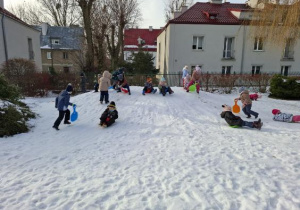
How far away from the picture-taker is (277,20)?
944 cm

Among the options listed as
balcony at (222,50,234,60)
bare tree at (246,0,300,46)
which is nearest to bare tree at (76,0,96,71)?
bare tree at (246,0,300,46)

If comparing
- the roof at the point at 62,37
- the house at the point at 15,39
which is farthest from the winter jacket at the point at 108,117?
the roof at the point at 62,37

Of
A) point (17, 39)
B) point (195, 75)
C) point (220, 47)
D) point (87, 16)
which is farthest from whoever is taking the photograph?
point (220, 47)

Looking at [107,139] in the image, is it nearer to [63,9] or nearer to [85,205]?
[85,205]

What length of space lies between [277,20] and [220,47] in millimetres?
11772

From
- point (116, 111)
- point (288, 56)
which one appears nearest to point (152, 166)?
point (116, 111)

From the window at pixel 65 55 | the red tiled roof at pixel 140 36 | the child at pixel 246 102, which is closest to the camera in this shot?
the child at pixel 246 102

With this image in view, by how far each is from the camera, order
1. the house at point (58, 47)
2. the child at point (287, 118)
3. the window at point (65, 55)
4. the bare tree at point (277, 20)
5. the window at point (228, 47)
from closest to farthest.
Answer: the child at point (287, 118) < the bare tree at point (277, 20) < the window at point (228, 47) < the house at point (58, 47) < the window at point (65, 55)

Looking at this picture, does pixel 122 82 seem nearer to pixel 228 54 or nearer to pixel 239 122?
pixel 239 122

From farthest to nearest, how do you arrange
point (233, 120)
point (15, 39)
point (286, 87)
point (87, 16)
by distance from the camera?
point (15, 39) → point (87, 16) → point (286, 87) → point (233, 120)

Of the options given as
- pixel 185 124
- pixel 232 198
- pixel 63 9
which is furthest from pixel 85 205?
pixel 63 9

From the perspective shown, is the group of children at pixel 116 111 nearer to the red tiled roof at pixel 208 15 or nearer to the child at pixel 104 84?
the child at pixel 104 84

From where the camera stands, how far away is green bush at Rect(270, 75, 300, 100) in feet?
42.5

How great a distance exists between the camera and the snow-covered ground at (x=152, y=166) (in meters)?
3.03
